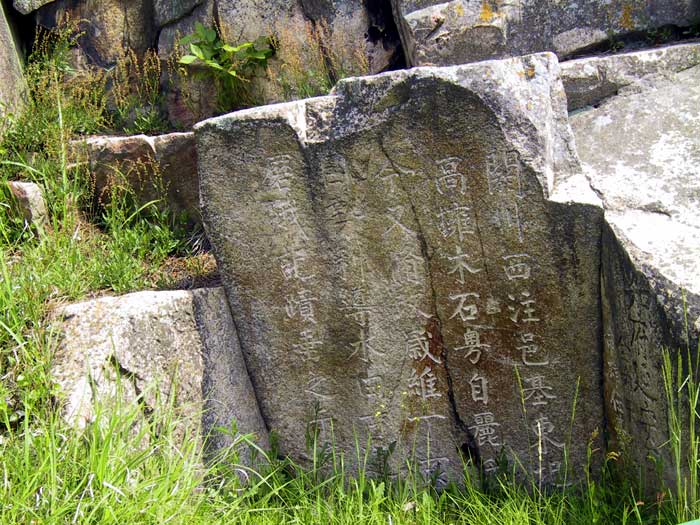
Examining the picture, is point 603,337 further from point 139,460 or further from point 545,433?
point 139,460

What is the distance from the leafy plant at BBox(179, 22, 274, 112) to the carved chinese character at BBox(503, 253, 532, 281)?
2.11 meters

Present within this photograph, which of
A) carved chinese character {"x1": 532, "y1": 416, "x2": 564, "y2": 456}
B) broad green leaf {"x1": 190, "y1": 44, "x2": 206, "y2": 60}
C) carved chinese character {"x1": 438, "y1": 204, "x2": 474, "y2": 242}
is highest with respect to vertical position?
broad green leaf {"x1": 190, "y1": 44, "x2": 206, "y2": 60}

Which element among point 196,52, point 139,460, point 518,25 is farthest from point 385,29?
point 139,460

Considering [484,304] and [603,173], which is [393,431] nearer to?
[484,304]

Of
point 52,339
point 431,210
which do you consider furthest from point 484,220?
point 52,339

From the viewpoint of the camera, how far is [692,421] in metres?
2.57

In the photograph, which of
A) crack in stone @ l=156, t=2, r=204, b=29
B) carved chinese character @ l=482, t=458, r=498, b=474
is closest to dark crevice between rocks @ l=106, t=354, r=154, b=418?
carved chinese character @ l=482, t=458, r=498, b=474

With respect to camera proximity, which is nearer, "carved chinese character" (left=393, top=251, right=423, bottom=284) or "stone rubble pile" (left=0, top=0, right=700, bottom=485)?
"stone rubble pile" (left=0, top=0, right=700, bottom=485)

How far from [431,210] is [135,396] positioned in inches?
57.8

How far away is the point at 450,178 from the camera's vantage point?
3.15 meters

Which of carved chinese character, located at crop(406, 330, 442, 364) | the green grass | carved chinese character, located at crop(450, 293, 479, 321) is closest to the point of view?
the green grass

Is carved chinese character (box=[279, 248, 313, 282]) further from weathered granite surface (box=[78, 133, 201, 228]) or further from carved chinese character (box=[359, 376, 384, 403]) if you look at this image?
weathered granite surface (box=[78, 133, 201, 228])

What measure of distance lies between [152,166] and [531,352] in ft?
7.92

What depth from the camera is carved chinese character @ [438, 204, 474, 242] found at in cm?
317
